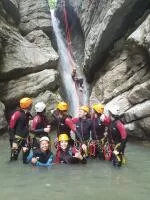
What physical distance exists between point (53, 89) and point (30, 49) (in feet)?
7.82

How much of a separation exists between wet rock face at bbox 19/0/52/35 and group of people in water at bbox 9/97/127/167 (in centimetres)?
960

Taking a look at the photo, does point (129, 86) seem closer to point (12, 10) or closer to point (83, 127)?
point (83, 127)

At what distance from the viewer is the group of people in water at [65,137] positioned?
11531 mm

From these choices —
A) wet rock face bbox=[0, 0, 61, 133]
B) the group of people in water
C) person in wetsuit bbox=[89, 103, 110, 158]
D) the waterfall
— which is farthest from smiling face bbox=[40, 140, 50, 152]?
the waterfall

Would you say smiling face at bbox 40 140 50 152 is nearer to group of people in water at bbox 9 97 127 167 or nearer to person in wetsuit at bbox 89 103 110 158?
group of people in water at bbox 9 97 127 167

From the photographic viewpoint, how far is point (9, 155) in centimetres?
1303

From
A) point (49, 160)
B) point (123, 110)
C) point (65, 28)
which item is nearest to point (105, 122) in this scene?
point (49, 160)

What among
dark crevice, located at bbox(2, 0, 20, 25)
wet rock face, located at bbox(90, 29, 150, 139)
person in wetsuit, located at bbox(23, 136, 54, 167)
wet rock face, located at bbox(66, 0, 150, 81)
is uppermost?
dark crevice, located at bbox(2, 0, 20, 25)

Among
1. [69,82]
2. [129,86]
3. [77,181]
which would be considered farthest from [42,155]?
[69,82]

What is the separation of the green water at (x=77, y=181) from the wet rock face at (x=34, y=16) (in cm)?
1037

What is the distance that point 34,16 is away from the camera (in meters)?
21.6

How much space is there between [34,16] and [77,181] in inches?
543

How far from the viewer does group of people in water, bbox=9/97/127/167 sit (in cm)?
1153

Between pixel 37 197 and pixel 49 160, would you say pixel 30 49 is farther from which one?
pixel 37 197
